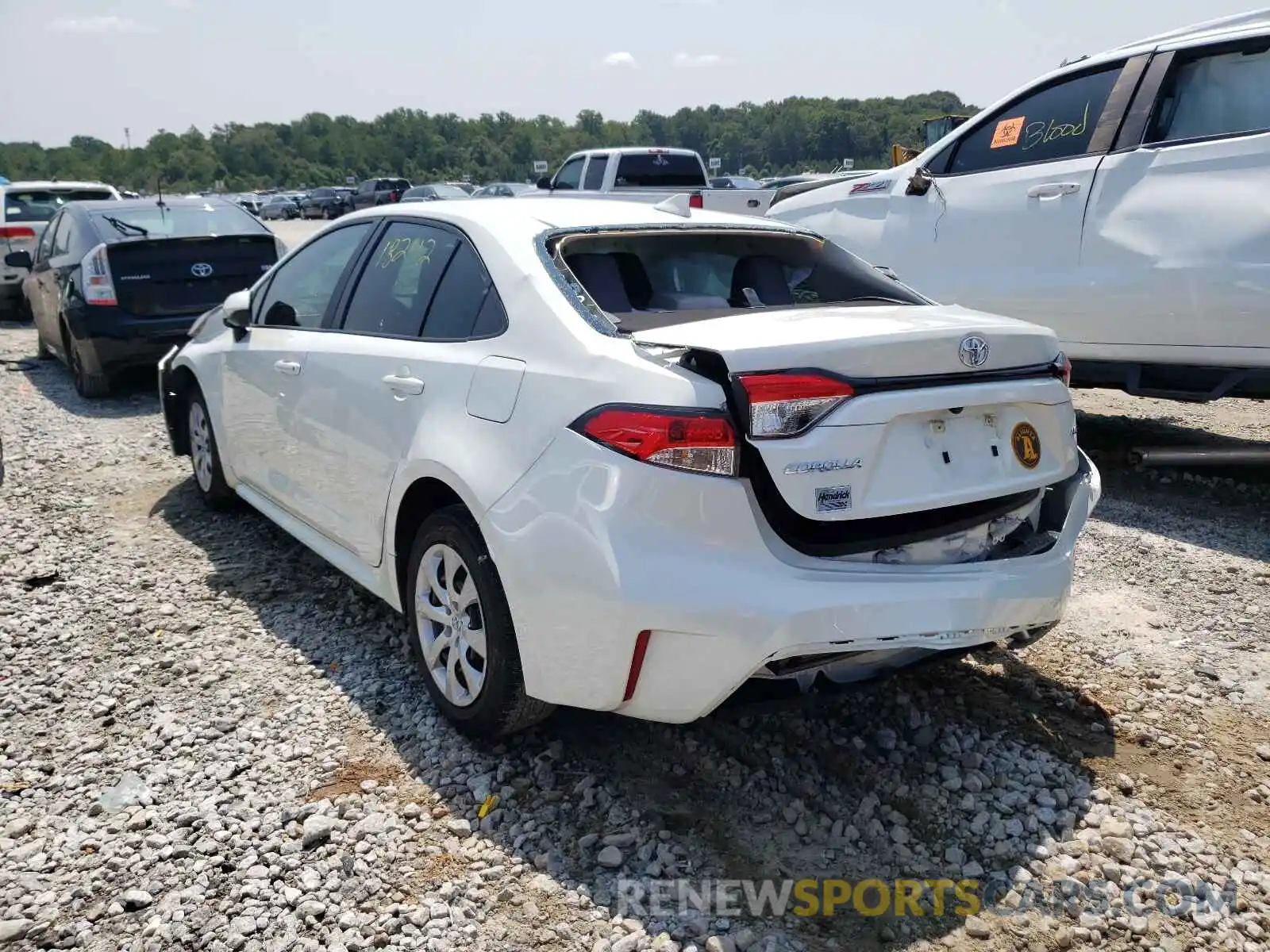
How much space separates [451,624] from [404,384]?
774 mm

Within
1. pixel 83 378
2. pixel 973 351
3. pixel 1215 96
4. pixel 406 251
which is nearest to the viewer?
pixel 973 351

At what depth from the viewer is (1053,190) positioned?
564 centimetres

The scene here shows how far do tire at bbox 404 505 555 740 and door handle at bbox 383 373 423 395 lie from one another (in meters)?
0.41

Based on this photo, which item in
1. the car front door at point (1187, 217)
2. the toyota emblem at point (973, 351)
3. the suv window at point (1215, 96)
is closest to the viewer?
the toyota emblem at point (973, 351)

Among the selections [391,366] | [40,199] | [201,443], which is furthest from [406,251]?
[40,199]


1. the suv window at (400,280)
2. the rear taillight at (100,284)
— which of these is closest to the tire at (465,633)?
the suv window at (400,280)

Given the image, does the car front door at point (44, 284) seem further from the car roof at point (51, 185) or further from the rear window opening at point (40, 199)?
the car roof at point (51, 185)

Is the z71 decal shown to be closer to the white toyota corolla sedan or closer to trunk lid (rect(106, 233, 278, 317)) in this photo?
the white toyota corolla sedan

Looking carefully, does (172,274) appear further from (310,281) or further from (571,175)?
(571,175)

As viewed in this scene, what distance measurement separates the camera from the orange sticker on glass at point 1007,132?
6027 mm

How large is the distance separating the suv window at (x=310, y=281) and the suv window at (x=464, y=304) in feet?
2.76

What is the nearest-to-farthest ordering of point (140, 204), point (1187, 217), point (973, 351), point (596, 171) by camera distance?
point (973, 351)
point (1187, 217)
point (140, 204)
point (596, 171)

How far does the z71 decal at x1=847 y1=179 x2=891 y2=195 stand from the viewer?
21.8 feet

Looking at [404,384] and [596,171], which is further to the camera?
[596,171]
